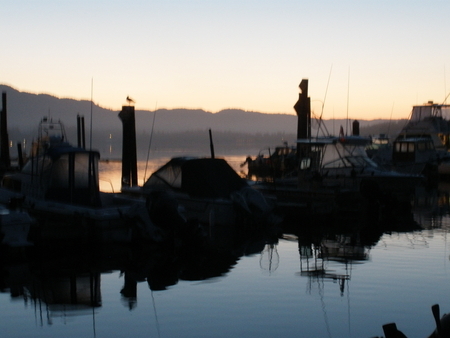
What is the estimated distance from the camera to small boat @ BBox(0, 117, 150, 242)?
55.9 ft

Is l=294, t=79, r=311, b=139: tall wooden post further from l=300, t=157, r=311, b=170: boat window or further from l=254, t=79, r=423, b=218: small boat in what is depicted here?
l=300, t=157, r=311, b=170: boat window

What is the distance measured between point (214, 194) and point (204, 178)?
24.1 inches

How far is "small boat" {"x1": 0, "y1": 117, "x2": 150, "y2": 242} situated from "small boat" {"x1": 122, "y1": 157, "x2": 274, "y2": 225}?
2250 mm

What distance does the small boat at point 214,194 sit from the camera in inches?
816

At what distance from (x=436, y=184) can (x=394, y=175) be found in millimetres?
13161

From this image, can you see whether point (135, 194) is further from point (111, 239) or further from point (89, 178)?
point (111, 239)

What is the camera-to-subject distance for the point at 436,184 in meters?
41.6

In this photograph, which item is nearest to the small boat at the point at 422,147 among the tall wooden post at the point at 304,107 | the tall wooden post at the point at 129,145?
the tall wooden post at the point at 304,107

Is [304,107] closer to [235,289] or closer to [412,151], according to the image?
[412,151]

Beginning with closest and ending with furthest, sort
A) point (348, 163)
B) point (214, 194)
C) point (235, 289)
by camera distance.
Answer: point (235, 289)
point (214, 194)
point (348, 163)

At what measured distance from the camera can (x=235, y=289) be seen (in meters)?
13.1

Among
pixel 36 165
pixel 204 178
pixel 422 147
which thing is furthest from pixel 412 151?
pixel 36 165

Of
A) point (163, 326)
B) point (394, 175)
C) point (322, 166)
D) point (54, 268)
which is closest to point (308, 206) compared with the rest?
point (322, 166)

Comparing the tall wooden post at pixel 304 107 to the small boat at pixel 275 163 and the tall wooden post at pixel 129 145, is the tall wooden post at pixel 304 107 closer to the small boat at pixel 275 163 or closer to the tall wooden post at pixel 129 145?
the small boat at pixel 275 163
